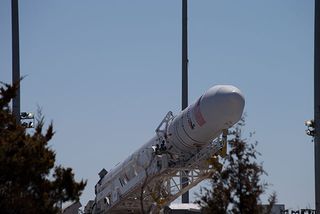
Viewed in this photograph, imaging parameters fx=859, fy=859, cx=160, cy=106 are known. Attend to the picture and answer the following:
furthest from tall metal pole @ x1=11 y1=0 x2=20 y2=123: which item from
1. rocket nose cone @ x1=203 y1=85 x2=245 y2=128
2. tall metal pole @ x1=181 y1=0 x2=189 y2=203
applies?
tall metal pole @ x1=181 y1=0 x2=189 y2=203

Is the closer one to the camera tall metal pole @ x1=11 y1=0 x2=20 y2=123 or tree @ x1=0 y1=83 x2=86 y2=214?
tree @ x1=0 y1=83 x2=86 y2=214

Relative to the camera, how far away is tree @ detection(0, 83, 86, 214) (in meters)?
21.5

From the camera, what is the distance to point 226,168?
22.2 m

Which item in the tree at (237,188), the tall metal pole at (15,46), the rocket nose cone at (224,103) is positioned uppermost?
the tall metal pole at (15,46)

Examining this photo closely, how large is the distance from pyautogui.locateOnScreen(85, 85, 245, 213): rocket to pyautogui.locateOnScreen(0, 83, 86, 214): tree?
218 inches

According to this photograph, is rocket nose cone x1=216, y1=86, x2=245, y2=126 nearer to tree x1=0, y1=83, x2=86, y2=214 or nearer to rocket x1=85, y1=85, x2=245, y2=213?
rocket x1=85, y1=85, x2=245, y2=213

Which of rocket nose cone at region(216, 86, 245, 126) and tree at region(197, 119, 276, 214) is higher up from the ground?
rocket nose cone at region(216, 86, 245, 126)

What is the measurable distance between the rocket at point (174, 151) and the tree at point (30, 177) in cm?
554

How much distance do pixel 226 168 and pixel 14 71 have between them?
14887 mm

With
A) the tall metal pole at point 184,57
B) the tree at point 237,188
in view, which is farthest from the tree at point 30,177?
the tall metal pole at point 184,57

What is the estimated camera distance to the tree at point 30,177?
21.5 m
